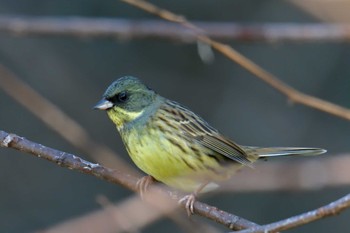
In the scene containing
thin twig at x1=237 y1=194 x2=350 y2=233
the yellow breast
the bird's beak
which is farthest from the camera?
the bird's beak

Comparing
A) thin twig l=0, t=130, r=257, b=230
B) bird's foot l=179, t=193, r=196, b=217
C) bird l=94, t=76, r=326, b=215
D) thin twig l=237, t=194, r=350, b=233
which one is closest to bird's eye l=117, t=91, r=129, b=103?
bird l=94, t=76, r=326, b=215

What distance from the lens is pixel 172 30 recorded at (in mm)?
4504

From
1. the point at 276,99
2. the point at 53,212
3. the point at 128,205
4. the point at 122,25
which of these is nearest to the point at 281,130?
the point at 276,99

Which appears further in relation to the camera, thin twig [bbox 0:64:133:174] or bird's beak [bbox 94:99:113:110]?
bird's beak [bbox 94:99:113:110]

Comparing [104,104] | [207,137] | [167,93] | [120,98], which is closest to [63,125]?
[104,104]

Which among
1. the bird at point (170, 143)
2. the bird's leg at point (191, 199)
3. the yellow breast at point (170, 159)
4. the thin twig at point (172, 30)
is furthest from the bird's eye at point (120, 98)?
the bird's leg at point (191, 199)

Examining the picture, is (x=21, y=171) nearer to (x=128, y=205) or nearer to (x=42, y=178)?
(x=42, y=178)

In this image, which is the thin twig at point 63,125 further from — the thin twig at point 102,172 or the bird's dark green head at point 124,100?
the bird's dark green head at point 124,100

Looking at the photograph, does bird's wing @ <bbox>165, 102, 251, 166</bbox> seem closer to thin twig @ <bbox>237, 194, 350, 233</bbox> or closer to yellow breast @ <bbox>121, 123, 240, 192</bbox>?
yellow breast @ <bbox>121, 123, 240, 192</bbox>

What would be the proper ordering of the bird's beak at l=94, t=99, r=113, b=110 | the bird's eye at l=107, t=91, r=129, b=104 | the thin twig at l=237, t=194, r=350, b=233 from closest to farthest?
the thin twig at l=237, t=194, r=350, b=233 → the bird's beak at l=94, t=99, r=113, b=110 → the bird's eye at l=107, t=91, r=129, b=104

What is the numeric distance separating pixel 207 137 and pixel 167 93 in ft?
11.8

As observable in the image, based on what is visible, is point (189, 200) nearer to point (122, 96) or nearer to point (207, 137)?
point (122, 96)

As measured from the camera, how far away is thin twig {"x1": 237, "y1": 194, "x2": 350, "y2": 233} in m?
1.95

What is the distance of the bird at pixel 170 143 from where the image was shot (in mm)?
4035
